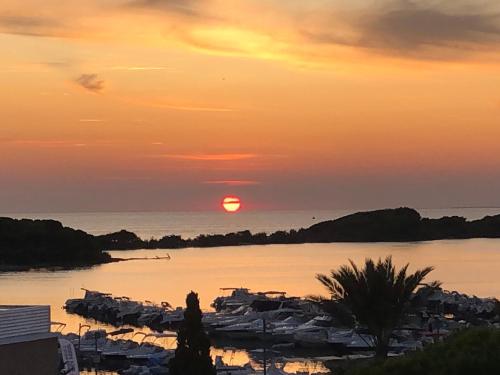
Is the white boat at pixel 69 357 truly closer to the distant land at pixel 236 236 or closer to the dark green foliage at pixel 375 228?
the distant land at pixel 236 236

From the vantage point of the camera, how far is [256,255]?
120812 millimetres

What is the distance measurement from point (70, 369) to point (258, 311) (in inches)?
1458

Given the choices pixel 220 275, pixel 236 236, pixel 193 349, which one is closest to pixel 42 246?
pixel 220 275

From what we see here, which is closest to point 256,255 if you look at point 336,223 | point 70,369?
point 336,223

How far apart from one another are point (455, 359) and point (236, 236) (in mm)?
136379

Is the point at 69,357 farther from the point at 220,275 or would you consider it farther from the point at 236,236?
the point at 236,236

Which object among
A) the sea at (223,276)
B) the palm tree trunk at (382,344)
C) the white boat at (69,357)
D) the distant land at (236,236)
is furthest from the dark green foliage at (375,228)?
the white boat at (69,357)

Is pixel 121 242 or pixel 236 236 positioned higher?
pixel 236 236

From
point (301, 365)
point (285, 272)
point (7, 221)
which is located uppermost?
point (7, 221)

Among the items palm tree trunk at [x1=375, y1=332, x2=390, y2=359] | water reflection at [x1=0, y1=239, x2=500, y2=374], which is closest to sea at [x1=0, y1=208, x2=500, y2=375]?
water reflection at [x1=0, y1=239, x2=500, y2=374]

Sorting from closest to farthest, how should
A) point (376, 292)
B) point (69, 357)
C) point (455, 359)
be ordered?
point (455, 359) → point (69, 357) → point (376, 292)

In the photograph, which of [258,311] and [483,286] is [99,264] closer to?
[483,286]

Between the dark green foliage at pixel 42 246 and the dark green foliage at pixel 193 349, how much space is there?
77.2m

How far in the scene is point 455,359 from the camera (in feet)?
41.2
